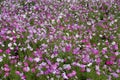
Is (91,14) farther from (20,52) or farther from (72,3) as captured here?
(20,52)

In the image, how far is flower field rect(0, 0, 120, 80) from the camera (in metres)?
5.89

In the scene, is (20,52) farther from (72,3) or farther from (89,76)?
(72,3)

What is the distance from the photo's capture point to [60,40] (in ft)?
24.0

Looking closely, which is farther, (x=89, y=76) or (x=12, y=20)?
(x=12, y=20)

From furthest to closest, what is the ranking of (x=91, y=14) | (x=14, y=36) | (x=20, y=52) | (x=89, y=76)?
(x=91, y=14) < (x=14, y=36) < (x=20, y=52) < (x=89, y=76)

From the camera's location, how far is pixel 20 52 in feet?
23.1

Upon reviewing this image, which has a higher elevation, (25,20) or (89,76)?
(25,20)

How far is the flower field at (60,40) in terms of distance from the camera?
19.3 feet

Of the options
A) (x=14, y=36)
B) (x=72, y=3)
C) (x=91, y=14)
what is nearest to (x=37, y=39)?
(x=14, y=36)

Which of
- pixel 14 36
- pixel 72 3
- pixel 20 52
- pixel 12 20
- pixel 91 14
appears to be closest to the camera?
pixel 20 52

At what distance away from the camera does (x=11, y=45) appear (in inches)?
285

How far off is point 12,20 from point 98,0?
3.64 m

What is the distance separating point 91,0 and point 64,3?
994mm

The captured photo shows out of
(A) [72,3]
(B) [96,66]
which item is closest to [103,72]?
(B) [96,66]
